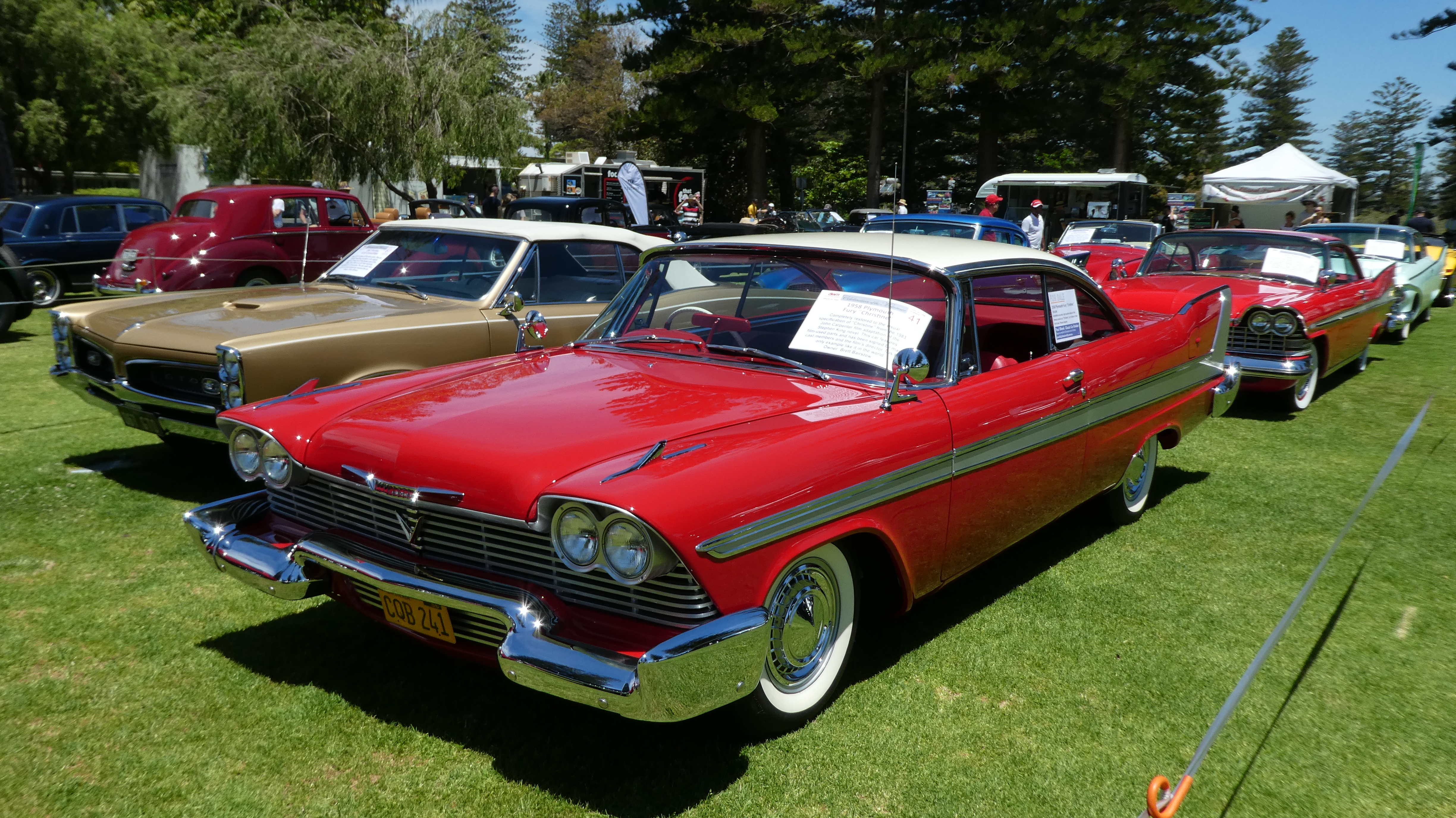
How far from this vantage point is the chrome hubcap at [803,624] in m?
3.03

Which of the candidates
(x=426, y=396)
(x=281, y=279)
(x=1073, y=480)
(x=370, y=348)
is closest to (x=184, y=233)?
(x=281, y=279)

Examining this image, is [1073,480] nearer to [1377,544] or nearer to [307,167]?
[1377,544]

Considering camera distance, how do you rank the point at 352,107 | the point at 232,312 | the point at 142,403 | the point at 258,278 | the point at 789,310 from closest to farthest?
the point at 789,310, the point at 142,403, the point at 232,312, the point at 258,278, the point at 352,107

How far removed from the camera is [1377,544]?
16.8 ft

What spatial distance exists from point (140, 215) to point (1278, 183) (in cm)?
2313

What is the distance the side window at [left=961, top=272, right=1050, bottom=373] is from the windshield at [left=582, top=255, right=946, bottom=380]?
2.03 ft

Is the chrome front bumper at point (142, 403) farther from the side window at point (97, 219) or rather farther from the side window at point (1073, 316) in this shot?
the side window at point (97, 219)

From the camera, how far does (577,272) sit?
6668 millimetres

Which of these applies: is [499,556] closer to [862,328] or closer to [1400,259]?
[862,328]

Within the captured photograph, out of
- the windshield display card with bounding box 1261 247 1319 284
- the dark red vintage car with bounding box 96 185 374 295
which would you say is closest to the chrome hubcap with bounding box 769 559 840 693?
the windshield display card with bounding box 1261 247 1319 284

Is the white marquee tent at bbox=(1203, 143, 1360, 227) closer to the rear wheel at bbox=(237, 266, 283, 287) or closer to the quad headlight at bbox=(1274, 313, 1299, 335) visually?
the quad headlight at bbox=(1274, 313, 1299, 335)

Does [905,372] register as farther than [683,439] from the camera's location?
Yes

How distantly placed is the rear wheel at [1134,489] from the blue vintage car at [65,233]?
1256 centimetres

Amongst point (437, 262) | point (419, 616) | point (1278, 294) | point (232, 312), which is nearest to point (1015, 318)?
point (419, 616)
